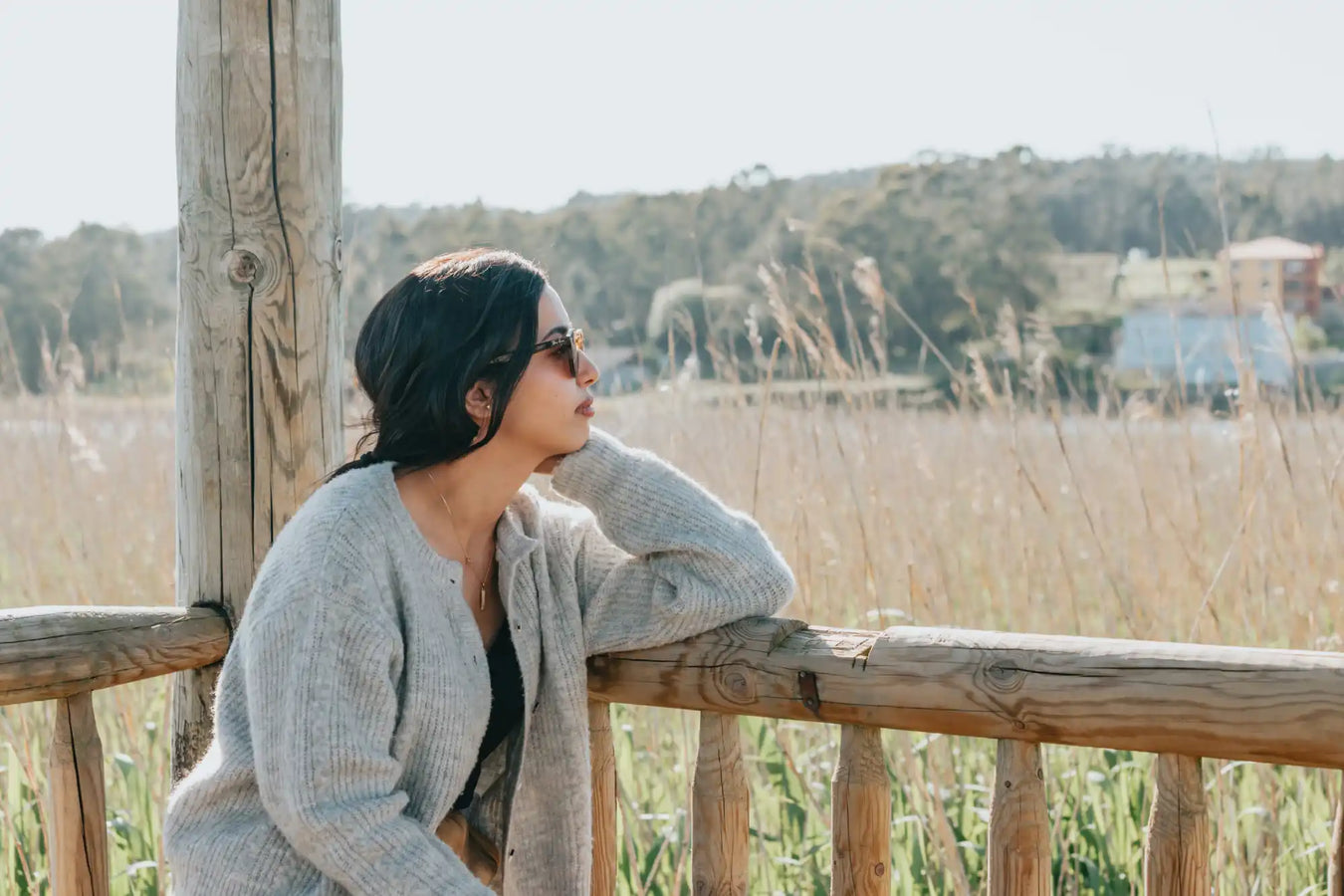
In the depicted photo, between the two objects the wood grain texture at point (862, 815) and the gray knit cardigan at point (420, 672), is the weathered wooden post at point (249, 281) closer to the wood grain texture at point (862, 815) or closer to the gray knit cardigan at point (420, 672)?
the gray knit cardigan at point (420, 672)

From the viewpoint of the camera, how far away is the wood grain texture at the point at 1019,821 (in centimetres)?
134

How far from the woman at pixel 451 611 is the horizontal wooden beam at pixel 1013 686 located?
55 mm

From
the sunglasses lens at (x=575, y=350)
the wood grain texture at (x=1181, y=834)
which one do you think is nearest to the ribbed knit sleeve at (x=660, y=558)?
the sunglasses lens at (x=575, y=350)

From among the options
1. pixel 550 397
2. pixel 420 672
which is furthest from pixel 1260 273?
pixel 420 672

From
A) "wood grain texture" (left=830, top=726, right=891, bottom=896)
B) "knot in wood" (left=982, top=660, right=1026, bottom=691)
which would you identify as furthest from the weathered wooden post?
"knot in wood" (left=982, top=660, right=1026, bottom=691)

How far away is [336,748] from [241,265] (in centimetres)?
75

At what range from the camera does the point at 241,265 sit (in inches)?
68.1

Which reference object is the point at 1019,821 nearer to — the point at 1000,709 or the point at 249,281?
the point at 1000,709

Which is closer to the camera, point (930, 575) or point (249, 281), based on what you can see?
point (249, 281)

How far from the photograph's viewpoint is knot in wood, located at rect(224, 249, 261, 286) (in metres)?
1.73

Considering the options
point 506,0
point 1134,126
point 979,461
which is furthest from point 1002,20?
point 979,461

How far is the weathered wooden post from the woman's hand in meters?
A: 0.35

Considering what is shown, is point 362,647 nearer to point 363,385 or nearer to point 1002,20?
point 363,385

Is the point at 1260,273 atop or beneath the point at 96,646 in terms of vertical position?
atop
